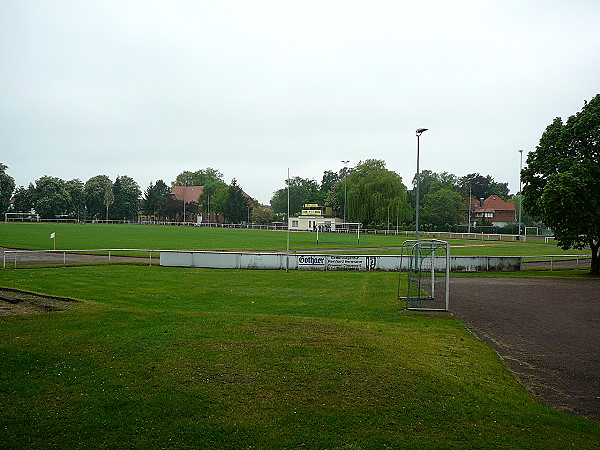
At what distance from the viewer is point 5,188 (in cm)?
11962

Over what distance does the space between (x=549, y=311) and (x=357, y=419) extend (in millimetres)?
13675

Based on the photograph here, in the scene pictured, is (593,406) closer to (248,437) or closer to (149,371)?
(248,437)

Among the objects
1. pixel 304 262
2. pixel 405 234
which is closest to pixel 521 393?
pixel 304 262

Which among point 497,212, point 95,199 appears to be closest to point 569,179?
point 497,212

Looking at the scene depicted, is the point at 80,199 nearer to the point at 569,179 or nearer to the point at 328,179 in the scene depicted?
the point at 328,179

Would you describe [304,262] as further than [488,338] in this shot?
Yes

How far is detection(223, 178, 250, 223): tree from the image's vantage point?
12544cm

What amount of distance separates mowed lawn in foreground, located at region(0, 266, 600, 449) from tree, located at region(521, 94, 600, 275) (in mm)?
19343

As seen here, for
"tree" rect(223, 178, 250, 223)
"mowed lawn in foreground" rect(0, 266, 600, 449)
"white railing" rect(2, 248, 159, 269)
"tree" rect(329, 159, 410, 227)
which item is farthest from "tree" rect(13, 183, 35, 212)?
"mowed lawn in foreground" rect(0, 266, 600, 449)

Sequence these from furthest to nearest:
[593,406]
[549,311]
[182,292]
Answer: [182,292] < [549,311] < [593,406]

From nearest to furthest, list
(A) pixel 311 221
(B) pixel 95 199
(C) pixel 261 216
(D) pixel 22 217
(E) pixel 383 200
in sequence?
1. (E) pixel 383 200
2. (A) pixel 311 221
3. (D) pixel 22 217
4. (C) pixel 261 216
5. (B) pixel 95 199

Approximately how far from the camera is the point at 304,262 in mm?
30562

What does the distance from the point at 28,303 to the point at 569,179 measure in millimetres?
26505

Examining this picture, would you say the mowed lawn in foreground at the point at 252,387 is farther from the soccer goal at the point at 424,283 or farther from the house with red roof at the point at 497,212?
the house with red roof at the point at 497,212
